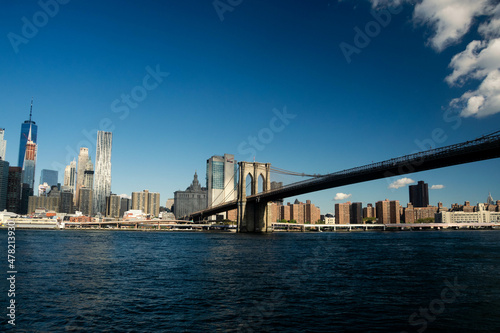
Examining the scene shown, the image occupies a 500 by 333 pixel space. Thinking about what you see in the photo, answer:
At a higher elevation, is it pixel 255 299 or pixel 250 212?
pixel 250 212

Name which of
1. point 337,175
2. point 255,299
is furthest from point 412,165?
point 255,299

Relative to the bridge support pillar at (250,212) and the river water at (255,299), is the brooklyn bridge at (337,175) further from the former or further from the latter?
the river water at (255,299)

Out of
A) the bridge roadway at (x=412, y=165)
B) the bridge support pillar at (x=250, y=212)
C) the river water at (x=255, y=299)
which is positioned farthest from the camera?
the bridge support pillar at (x=250, y=212)

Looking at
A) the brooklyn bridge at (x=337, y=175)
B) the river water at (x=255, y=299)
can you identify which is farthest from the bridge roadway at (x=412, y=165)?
the river water at (x=255, y=299)

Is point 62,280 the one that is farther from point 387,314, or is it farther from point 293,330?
point 387,314

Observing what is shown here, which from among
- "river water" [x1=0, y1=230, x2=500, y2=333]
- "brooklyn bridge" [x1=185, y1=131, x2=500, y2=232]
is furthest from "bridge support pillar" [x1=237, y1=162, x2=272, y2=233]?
"river water" [x1=0, y1=230, x2=500, y2=333]

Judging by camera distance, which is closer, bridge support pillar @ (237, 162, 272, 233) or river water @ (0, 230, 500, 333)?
river water @ (0, 230, 500, 333)

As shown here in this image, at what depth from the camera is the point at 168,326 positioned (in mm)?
12703

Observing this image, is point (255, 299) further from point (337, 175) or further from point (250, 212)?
point (250, 212)

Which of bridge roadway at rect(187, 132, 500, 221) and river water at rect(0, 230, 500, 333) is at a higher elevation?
bridge roadway at rect(187, 132, 500, 221)

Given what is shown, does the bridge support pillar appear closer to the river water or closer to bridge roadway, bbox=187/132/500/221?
bridge roadway, bbox=187/132/500/221

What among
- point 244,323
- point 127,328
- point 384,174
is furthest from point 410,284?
point 384,174

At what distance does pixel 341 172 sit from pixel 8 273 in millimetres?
58704

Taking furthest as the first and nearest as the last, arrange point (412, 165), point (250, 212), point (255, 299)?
point (250, 212) < point (412, 165) < point (255, 299)
